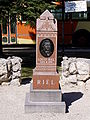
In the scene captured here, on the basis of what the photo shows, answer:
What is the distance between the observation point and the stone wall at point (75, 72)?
10844mm

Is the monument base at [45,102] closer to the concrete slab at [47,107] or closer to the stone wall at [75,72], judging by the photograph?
the concrete slab at [47,107]

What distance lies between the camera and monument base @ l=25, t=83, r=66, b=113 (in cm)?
776

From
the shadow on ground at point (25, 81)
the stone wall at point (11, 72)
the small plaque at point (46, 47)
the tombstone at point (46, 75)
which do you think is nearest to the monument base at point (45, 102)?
the tombstone at point (46, 75)

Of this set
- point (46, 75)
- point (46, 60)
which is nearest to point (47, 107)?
point (46, 75)

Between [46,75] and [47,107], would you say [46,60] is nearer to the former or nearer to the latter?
[46,75]

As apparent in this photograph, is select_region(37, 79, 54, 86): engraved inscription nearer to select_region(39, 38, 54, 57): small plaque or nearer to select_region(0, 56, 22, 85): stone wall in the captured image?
select_region(39, 38, 54, 57): small plaque

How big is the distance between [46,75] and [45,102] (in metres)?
0.75

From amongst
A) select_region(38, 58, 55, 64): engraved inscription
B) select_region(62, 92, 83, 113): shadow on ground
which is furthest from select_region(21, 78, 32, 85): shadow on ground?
select_region(38, 58, 55, 64): engraved inscription

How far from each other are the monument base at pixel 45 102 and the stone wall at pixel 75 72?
9.92ft

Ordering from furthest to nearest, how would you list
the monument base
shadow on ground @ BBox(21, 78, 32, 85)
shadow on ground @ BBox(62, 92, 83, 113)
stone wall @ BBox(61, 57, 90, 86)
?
shadow on ground @ BBox(21, 78, 32, 85), stone wall @ BBox(61, 57, 90, 86), shadow on ground @ BBox(62, 92, 83, 113), the monument base

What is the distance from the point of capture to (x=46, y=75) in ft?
26.3

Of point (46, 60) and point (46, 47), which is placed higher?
point (46, 47)

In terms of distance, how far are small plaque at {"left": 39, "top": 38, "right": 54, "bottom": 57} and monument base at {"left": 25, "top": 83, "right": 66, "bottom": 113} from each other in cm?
103

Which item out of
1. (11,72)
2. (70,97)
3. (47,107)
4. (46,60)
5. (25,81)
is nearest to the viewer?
(47,107)
